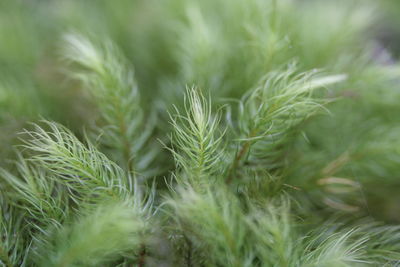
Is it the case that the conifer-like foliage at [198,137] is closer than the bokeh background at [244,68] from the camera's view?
Yes

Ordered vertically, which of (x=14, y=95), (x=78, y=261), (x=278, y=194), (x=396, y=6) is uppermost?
(x=396, y=6)

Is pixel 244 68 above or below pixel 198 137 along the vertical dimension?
above

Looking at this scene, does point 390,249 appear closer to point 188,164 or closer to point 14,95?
point 188,164

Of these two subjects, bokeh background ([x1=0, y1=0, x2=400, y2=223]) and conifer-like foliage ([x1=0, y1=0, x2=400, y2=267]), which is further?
bokeh background ([x1=0, y1=0, x2=400, y2=223])

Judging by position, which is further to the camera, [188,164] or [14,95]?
[14,95]

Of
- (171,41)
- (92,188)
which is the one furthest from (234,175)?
(171,41)

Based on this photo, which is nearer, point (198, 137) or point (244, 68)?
point (198, 137)

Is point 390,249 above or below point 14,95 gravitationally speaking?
below

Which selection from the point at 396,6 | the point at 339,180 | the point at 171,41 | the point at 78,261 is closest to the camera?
the point at 78,261
